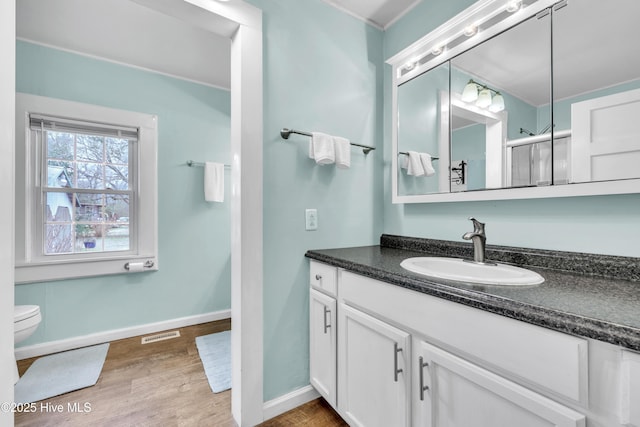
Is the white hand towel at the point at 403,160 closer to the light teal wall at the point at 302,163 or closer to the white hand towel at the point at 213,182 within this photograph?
the light teal wall at the point at 302,163

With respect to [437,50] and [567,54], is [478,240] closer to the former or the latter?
[567,54]

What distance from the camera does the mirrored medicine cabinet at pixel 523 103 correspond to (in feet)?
3.12

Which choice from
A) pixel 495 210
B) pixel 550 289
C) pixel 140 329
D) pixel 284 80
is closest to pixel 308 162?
pixel 284 80

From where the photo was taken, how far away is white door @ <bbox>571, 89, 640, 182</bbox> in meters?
0.91

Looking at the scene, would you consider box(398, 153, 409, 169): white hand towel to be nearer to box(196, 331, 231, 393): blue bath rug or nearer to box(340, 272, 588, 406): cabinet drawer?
box(340, 272, 588, 406): cabinet drawer

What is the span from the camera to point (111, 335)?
235 cm

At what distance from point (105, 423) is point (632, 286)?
2.37 m

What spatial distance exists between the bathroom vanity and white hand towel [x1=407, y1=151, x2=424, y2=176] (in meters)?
0.51

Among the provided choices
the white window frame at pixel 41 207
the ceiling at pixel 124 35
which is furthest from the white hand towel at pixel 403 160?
the white window frame at pixel 41 207

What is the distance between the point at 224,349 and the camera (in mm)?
2191

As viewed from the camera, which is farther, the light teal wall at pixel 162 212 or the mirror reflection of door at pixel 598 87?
the light teal wall at pixel 162 212

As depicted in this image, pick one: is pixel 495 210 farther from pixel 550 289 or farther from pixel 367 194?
pixel 367 194

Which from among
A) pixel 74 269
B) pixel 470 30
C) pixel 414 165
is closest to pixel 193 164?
pixel 74 269

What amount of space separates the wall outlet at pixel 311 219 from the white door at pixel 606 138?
3.81 ft
